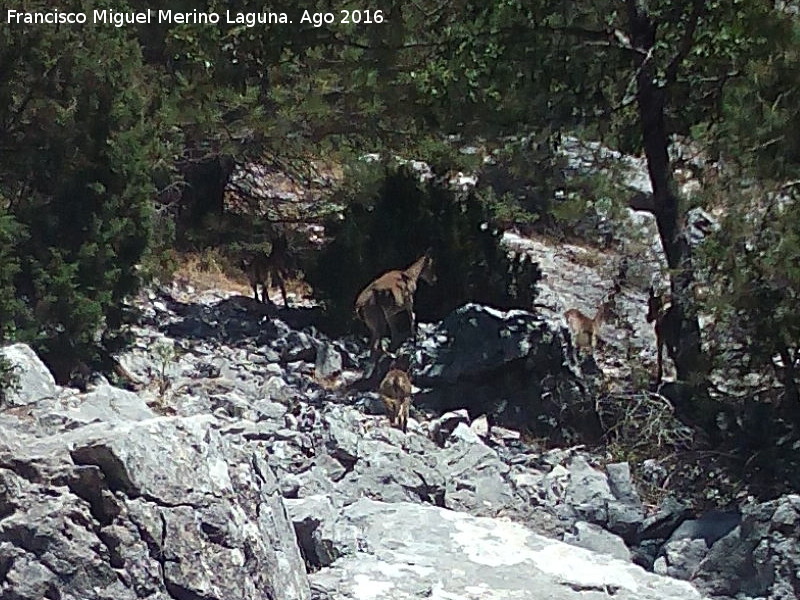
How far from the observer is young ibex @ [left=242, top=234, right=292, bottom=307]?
13.6 meters

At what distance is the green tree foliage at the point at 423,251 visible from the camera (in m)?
12.7

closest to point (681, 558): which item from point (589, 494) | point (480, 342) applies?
point (589, 494)

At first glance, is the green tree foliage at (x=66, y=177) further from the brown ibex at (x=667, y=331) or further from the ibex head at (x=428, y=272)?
the brown ibex at (x=667, y=331)

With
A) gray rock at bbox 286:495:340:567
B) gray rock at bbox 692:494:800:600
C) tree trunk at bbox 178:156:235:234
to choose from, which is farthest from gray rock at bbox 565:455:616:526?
tree trunk at bbox 178:156:235:234

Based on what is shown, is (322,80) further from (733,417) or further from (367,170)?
(733,417)

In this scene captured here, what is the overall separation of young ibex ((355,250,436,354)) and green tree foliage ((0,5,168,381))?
2674 mm

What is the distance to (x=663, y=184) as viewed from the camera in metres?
11.1

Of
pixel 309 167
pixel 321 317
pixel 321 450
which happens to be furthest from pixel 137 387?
pixel 309 167

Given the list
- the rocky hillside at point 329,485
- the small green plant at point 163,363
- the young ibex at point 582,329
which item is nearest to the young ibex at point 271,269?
the rocky hillside at point 329,485

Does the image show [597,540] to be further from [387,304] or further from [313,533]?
[387,304]

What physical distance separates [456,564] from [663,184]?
6.08m

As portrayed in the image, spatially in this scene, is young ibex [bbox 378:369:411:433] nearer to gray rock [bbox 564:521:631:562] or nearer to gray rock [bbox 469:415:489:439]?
gray rock [bbox 469:415:489:439]

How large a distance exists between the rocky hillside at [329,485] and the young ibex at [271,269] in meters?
0.34

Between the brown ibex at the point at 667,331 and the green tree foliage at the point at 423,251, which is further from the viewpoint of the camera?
the green tree foliage at the point at 423,251
